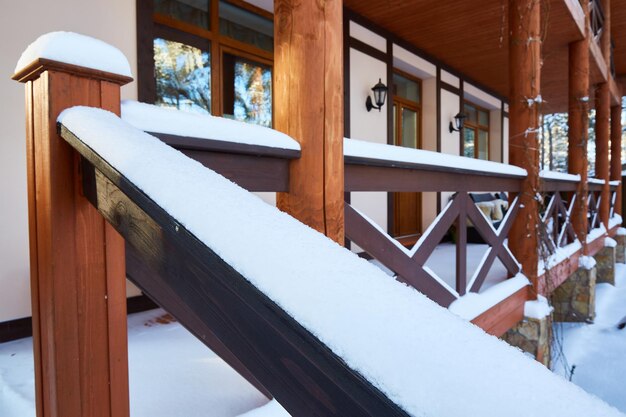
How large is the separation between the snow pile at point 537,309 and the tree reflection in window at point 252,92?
3.21 metres

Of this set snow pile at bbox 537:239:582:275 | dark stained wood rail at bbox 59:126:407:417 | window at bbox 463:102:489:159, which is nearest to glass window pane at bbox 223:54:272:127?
Answer: snow pile at bbox 537:239:582:275

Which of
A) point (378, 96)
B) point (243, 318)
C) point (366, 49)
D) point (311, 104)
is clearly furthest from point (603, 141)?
point (243, 318)

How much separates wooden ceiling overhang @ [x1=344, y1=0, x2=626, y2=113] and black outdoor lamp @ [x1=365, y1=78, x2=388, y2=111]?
947 mm

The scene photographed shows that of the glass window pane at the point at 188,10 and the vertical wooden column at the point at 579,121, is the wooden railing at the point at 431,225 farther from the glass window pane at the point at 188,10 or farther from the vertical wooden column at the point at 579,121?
the vertical wooden column at the point at 579,121

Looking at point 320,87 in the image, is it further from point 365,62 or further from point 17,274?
point 365,62

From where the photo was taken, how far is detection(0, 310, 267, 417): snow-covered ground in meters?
1.36

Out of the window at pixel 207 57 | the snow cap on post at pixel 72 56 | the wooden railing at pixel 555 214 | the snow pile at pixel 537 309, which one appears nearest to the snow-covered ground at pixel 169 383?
the snow cap on post at pixel 72 56

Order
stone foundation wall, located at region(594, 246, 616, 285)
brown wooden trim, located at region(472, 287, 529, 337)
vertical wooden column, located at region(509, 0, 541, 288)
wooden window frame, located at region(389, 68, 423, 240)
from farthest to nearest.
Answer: stone foundation wall, located at region(594, 246, 616, 285) < wooden window frame, located at region(389, 68, 423, 240) < vertical wooden column, located at region(509, 0, 541, 288) < brown wooden trim, located at region(472, 287, 529, 337)

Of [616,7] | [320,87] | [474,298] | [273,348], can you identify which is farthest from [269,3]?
[616,7]

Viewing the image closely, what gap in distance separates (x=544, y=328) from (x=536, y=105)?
1.94 metres

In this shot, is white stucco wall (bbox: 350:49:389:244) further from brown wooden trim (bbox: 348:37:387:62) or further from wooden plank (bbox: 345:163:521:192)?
wooden plank (bbox: 345:163:521:192)

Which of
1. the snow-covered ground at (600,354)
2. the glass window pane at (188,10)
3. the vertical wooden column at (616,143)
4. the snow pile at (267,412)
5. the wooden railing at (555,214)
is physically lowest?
the snow-covered ground at (600,354)

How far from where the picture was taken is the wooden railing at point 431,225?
6.20 ft

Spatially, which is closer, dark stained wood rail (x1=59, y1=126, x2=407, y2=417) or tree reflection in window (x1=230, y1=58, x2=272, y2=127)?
dark stained wood rail (x1=59, y1=126, x2=407, y2=417)
